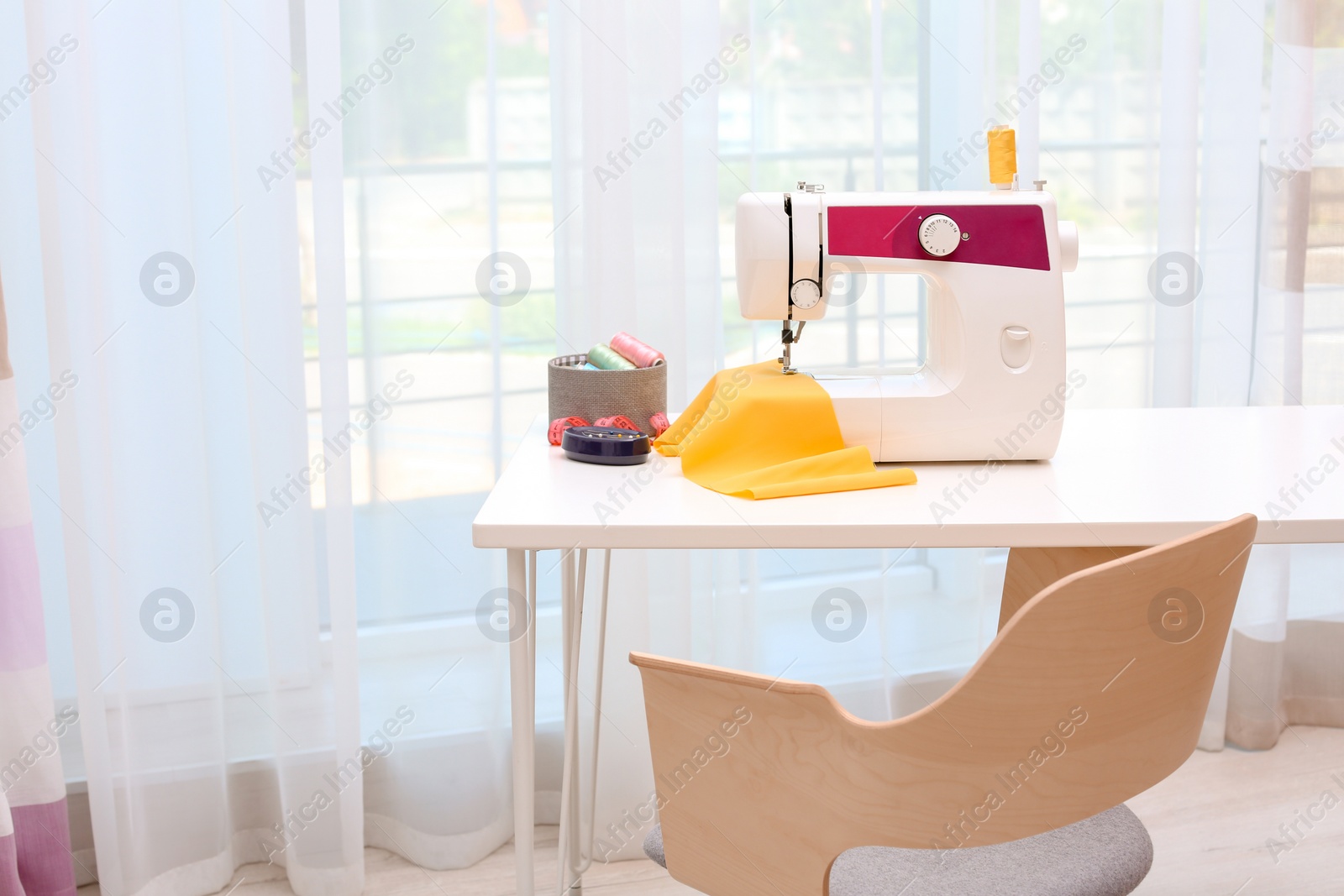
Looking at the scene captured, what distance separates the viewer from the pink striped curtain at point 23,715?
1.63m

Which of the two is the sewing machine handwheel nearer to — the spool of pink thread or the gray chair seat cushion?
the spool of pink thread

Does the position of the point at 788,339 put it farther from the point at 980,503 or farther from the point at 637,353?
the point at 980,503

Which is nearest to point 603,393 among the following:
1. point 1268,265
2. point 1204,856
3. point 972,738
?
point 972,738

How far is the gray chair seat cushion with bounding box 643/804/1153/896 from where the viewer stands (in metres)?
1.10

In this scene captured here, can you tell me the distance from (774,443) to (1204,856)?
1205 mm

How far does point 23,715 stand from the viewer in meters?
1.69

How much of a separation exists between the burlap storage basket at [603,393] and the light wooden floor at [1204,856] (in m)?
0.88

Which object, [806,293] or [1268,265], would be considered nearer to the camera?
[806,293]

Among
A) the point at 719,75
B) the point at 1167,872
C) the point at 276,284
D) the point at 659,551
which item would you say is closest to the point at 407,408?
the point at 276,284

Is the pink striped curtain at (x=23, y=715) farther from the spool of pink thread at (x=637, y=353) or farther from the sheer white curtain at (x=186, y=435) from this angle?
the spool of pink thread at (x=637, y=353)

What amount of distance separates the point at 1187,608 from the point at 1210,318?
4.79 ft

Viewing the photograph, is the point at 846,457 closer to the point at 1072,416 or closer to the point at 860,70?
the point at 1072,416

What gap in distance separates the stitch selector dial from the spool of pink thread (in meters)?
0.38

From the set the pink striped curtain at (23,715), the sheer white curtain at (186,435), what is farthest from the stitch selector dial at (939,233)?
the pink striped curtain at (23,715)
